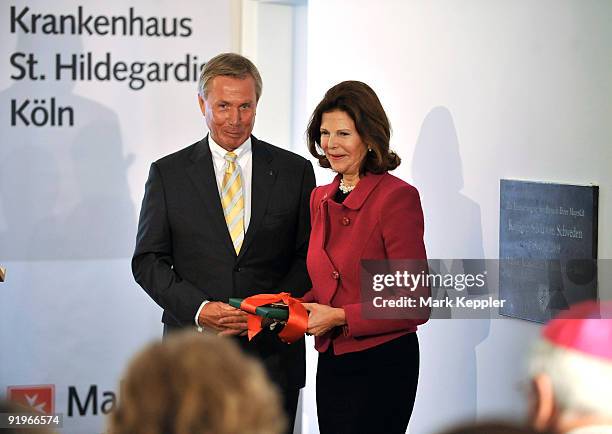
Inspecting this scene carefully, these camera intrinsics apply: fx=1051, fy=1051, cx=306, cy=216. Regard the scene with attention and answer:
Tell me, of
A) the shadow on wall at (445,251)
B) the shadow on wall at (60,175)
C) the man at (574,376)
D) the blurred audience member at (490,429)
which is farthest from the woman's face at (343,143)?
the shadow on wall at (60,175)

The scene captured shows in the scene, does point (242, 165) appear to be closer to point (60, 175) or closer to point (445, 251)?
point (445, 251)

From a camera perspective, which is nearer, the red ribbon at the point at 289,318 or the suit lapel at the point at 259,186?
the red ribbon at the point at 289,318

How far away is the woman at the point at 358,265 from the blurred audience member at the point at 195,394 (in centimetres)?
225

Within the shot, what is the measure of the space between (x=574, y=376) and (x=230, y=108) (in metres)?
2.54

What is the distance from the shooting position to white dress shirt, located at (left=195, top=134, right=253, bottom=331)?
12.9 ft

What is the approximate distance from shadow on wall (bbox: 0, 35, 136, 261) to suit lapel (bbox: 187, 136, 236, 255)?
2320 millimetres

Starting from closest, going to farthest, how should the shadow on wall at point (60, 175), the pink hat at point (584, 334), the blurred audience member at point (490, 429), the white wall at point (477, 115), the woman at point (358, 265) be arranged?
the blurred audience member at point (490, 429) → the pink hat at point (584, 334) → the woman at point (358, 265) → the white wall at point (477, 115) → the shadow on wall at point (60, 175)

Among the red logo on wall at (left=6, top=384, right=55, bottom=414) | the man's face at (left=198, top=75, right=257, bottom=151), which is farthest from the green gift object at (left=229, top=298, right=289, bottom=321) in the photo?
the red logo on wall at (left=6, top=384, right=55, bottom=414)

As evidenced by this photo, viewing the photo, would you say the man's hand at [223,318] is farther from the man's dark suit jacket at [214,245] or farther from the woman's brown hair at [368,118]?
the woman's brown hair at [368,118]

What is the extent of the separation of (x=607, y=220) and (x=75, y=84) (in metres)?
3.41

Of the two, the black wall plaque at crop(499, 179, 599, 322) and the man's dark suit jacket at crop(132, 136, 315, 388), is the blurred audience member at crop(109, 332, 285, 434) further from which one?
the black wall plaque at crop(499, 179, 599, 322)

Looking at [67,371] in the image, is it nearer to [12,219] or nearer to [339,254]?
[12,219]

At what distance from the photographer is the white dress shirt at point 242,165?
3941 mm

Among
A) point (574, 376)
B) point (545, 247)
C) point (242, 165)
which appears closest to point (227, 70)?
point (242, 165)
